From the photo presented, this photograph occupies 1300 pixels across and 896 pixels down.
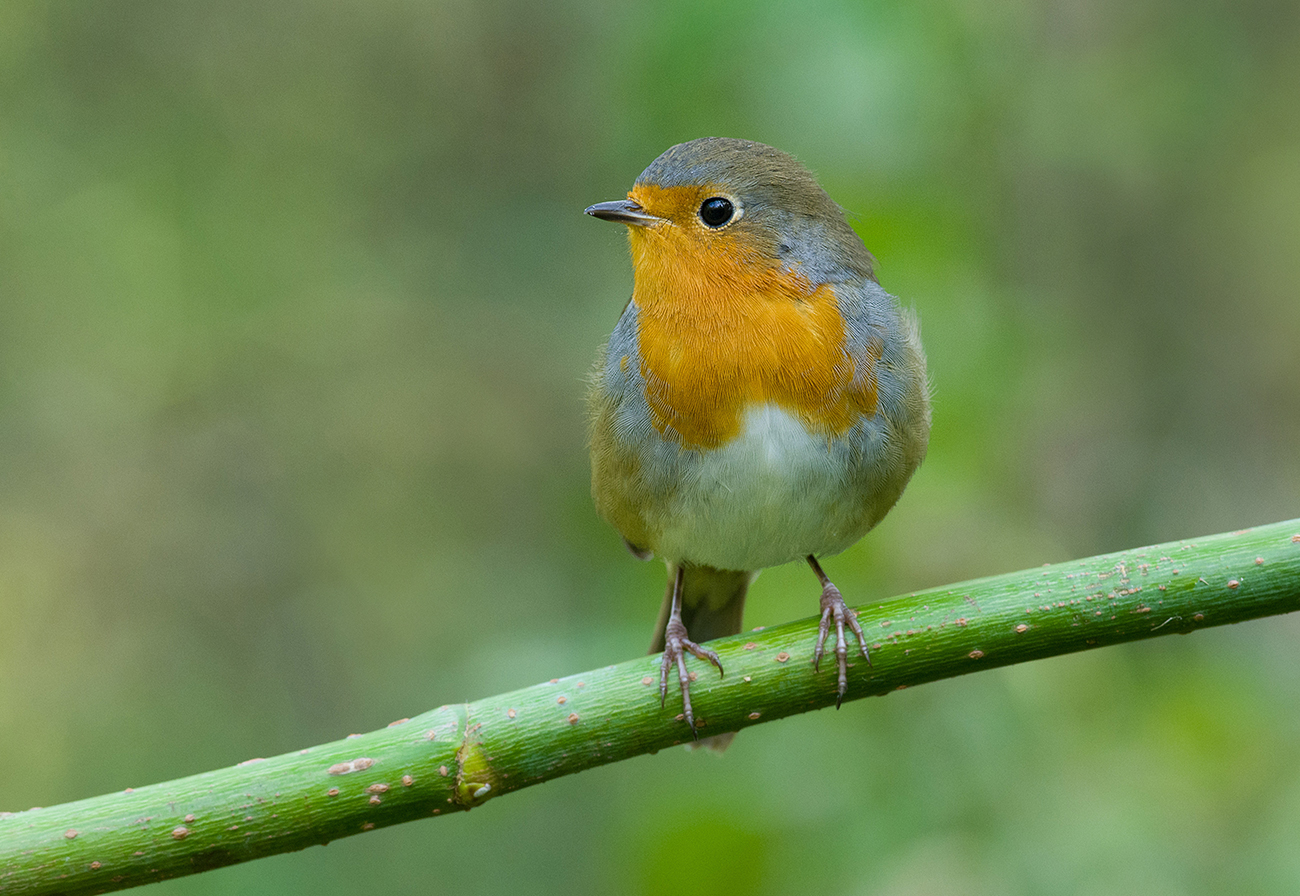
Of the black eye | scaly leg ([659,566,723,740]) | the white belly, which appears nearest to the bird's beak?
the black eye

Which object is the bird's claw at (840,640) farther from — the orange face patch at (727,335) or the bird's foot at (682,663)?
the orange face patch at (727,335)

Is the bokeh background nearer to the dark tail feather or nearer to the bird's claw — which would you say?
the dark tail feather

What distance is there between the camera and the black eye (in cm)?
394

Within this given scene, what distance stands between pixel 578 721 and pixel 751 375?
1178mm

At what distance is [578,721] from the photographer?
2.97 metres

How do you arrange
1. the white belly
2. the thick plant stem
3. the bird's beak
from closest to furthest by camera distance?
the thick plant stem < the white belly < the bird's beak

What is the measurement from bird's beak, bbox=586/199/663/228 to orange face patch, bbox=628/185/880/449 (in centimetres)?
2

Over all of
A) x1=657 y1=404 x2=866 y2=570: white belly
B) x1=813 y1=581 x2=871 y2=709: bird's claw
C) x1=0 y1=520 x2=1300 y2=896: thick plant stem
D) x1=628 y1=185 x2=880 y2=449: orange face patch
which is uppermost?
x1=628 y1=185 x2=880 y2=449: orange face patch

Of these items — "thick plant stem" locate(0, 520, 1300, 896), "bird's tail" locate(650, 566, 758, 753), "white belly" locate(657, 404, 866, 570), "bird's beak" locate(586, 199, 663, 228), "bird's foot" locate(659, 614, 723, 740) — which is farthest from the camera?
"bird's tail" locate(650, 566, 758, 753)

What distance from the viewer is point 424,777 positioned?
9.46 feet

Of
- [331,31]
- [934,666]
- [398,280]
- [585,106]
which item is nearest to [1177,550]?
[934,666]

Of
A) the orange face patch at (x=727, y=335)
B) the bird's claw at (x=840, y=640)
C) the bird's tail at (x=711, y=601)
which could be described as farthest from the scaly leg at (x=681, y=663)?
the bird's tail at (x=711, y=601)

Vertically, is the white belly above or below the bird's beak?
below

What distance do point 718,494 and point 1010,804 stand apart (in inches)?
46.3
